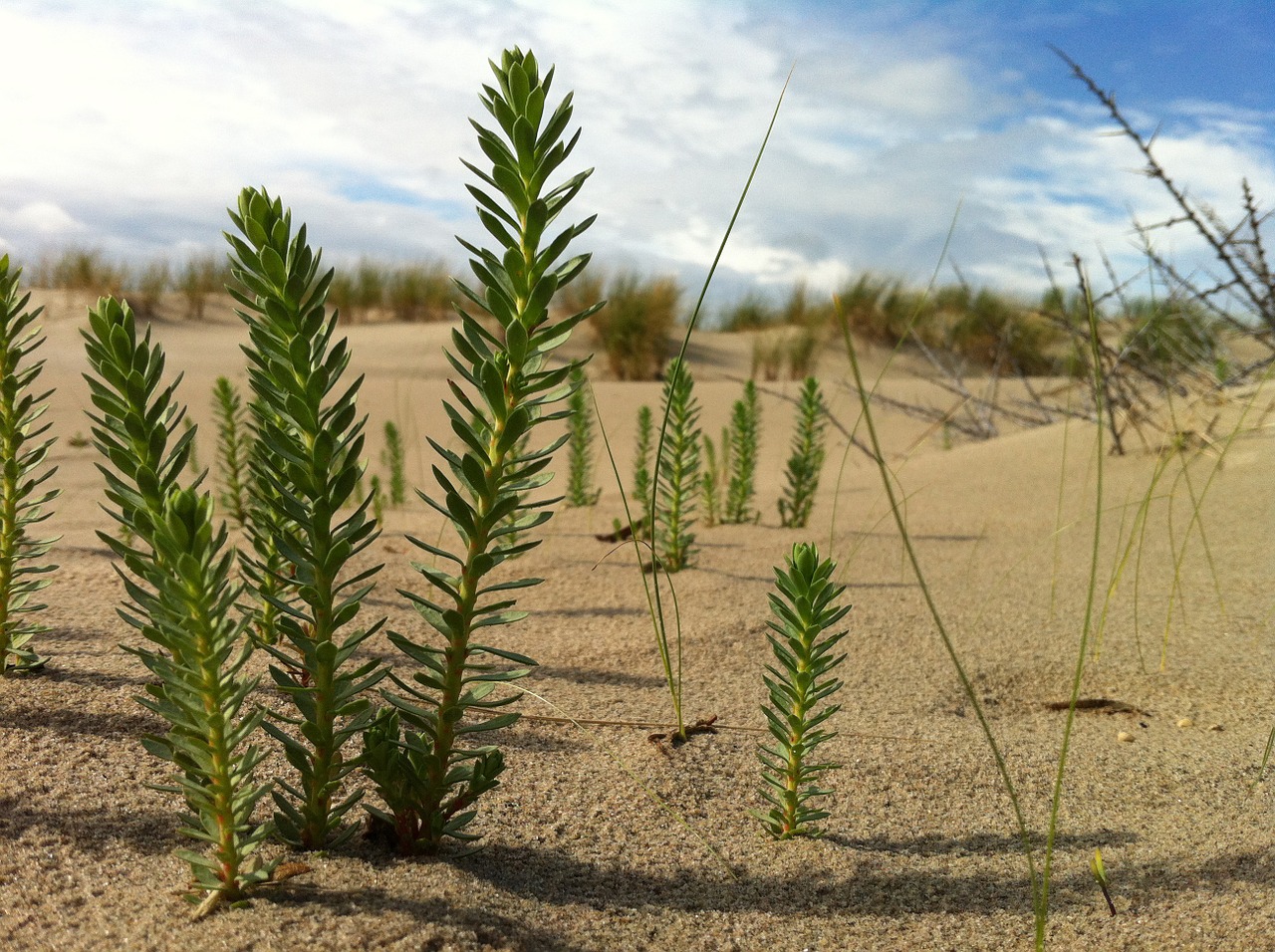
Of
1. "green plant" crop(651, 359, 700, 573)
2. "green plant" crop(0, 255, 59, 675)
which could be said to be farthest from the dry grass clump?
"green plant" crop(0, 255, 59, 675)

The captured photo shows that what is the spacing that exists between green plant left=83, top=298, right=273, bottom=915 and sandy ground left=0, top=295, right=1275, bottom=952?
9 centimetres

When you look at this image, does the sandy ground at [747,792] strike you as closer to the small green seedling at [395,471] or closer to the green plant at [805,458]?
the green plant at [805,458]

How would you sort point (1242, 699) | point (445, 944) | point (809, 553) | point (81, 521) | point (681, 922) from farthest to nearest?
point (81, 521) → point (1242, 699) → point (809, 553) → point (681, 922) → point (445, 944)

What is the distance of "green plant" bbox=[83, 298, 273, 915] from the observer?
1.20 meters

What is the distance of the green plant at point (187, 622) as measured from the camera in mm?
1200

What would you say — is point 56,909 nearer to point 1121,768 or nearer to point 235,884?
point 235,884

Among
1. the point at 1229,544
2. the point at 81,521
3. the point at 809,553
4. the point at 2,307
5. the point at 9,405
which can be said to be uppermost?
the point at 2,307

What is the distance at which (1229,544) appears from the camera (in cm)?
372

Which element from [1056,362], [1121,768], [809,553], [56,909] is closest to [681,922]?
[809,553]

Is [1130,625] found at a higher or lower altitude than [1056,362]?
lower

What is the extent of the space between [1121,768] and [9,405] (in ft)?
7.69

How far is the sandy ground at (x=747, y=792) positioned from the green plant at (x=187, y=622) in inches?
3.7

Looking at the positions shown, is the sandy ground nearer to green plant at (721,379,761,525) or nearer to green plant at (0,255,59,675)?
green plant at (0,255,59,675)

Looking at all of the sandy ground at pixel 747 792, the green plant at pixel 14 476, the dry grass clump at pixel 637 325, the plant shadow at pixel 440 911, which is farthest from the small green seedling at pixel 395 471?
the dry grass clump at pixel 637 325
